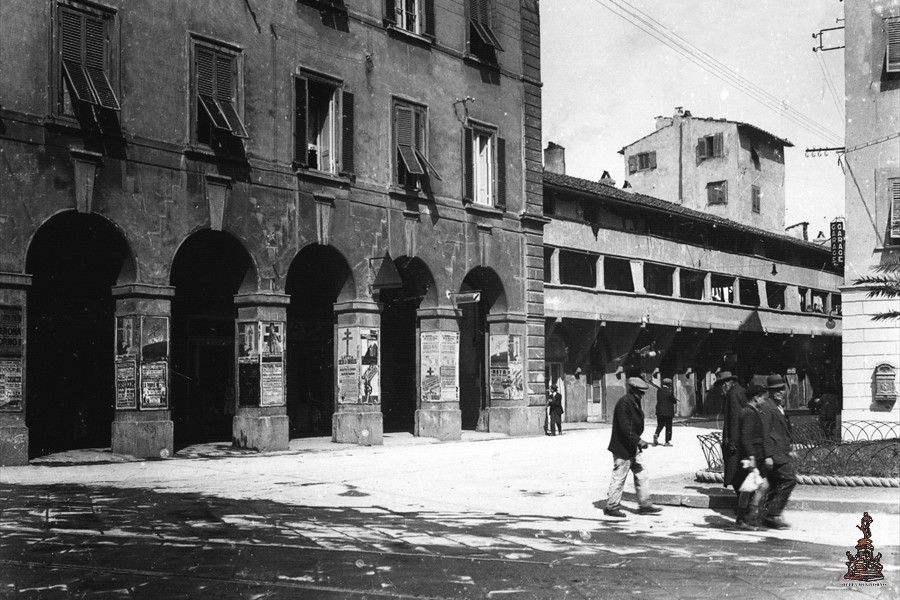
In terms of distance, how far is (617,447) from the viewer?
11586mm

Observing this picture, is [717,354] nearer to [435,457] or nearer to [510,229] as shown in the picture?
[510,229]

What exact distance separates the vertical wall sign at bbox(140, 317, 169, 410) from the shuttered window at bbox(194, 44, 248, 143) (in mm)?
4040

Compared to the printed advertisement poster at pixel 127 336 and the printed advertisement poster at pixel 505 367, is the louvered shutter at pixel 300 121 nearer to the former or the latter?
the printed advertisement poster at pixel 127 336

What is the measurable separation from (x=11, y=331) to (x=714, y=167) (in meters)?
41.7

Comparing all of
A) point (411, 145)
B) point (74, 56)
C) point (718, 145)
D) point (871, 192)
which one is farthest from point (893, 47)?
point (718, 145)

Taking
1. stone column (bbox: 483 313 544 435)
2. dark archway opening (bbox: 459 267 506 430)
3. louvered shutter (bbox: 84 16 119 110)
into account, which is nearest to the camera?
louvered shutter (bbox: 84 16 119 110)

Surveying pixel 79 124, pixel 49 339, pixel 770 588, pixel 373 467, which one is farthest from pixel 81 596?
pixel 49 339

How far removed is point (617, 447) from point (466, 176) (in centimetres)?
1486

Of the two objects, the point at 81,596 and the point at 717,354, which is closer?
the point at 81,596

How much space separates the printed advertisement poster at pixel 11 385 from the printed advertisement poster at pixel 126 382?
6.98ft

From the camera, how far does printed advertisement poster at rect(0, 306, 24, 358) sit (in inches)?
635

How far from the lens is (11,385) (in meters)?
16.2

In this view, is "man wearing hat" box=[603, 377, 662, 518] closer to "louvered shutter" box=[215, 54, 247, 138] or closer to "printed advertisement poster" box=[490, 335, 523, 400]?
"louvered shutter" box=[215, 54, 247, 138]

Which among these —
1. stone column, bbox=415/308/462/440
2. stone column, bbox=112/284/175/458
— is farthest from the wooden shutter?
stone column, bbox=112/284/175/458
